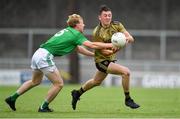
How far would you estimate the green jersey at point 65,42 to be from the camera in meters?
16.6

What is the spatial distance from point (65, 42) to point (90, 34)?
82.6 feet

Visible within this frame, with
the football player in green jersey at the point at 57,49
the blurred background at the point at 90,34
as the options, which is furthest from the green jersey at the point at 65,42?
the blurred background at the point at 90,34

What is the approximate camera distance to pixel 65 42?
16.6 metres

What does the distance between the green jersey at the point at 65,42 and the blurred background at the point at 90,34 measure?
63.6ft

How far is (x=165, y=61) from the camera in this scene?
1604 inches

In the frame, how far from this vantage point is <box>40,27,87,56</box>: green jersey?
16562mm

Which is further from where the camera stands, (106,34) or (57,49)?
(106,34)

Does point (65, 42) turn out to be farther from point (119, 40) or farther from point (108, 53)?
point (119, 40)

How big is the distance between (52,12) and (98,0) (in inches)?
108

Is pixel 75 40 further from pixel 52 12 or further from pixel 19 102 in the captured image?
pixel 52 12

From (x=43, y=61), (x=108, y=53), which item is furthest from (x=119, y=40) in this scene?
(x=43, y=61)

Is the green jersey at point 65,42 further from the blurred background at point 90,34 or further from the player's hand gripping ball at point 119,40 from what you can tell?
the blurred background at point 90,34

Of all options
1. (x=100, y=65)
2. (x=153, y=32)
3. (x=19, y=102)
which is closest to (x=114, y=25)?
(x=100, y=65)

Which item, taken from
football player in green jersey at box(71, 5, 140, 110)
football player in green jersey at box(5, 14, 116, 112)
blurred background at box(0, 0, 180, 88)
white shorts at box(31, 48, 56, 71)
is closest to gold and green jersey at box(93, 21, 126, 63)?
football player in green jersey at box(71, 5, 140, 110)
